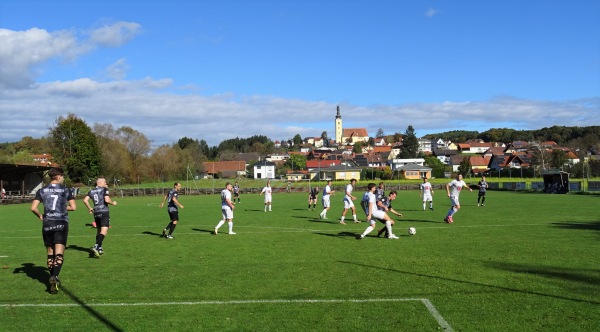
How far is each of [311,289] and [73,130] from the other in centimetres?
7778

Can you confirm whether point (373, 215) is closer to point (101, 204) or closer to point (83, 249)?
point (101, 204)

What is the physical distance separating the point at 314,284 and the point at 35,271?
6251 mm

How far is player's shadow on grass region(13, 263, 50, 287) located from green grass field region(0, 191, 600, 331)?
22 mm

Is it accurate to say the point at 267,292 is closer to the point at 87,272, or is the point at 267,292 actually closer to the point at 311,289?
the point at 311,289

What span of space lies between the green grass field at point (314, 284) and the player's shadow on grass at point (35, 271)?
2 cm


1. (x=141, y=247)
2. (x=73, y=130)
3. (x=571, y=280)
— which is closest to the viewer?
(x=571, y=280)

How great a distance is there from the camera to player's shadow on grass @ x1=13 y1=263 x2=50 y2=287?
10.1 m

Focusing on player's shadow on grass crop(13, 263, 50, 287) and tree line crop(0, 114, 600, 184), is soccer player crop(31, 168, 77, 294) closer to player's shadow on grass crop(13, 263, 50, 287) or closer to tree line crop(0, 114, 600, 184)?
player's shadow on grass crop(13, 263, 50, 287)

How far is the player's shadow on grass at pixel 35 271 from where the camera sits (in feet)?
33.1

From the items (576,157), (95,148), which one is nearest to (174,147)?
(95,148)

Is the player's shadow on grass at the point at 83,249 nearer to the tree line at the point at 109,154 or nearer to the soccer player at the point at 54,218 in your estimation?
the soccer player at the point at 54,218

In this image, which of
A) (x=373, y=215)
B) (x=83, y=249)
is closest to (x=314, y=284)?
(x=373, y=215)

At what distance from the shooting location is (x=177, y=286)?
30.0 ft

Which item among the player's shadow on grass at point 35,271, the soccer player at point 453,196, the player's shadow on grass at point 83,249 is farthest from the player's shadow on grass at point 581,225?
the player's shadow on grass at point 35,271
